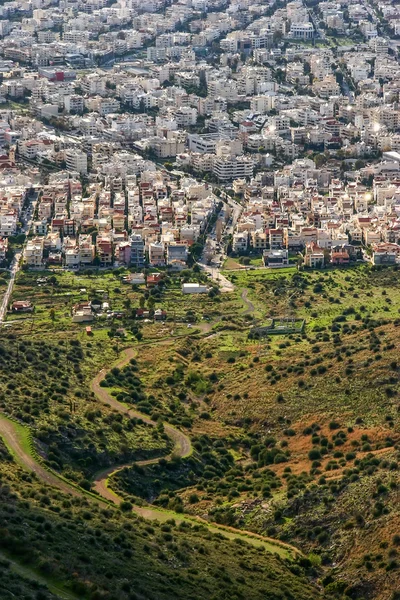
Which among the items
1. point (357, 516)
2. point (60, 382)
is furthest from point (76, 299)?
point (357, 516)

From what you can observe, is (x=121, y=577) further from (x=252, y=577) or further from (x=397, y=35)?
(x=397, y=35)

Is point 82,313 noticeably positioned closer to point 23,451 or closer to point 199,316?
point 199,316

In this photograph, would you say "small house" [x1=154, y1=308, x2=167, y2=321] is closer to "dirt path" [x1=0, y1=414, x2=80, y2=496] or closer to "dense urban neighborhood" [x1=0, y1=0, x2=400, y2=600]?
"dense urban neighborhood" [x1=0, y1=0, x2=400, y2=600]

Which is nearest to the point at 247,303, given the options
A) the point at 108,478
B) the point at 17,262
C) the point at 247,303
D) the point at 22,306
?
the point at 247,303

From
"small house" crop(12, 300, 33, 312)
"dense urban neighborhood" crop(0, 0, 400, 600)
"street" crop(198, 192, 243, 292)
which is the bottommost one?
"street" crop(198, 192, 243, 292)

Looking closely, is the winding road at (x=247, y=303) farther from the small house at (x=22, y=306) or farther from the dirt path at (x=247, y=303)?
the small house at (x=22, y=306)

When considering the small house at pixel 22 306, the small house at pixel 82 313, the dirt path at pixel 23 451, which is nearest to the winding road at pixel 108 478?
the dirt path at pixel 23 451

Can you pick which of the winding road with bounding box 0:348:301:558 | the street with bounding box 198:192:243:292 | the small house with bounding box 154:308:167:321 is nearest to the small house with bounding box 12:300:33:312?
the small house with bounding box 154:308:167:321

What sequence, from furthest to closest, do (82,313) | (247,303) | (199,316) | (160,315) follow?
(247,303)
(199,316)
(160,315)
(82,313)

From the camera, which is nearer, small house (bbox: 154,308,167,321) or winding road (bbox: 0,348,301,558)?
winding road (bbox: 0,348,301,558)
